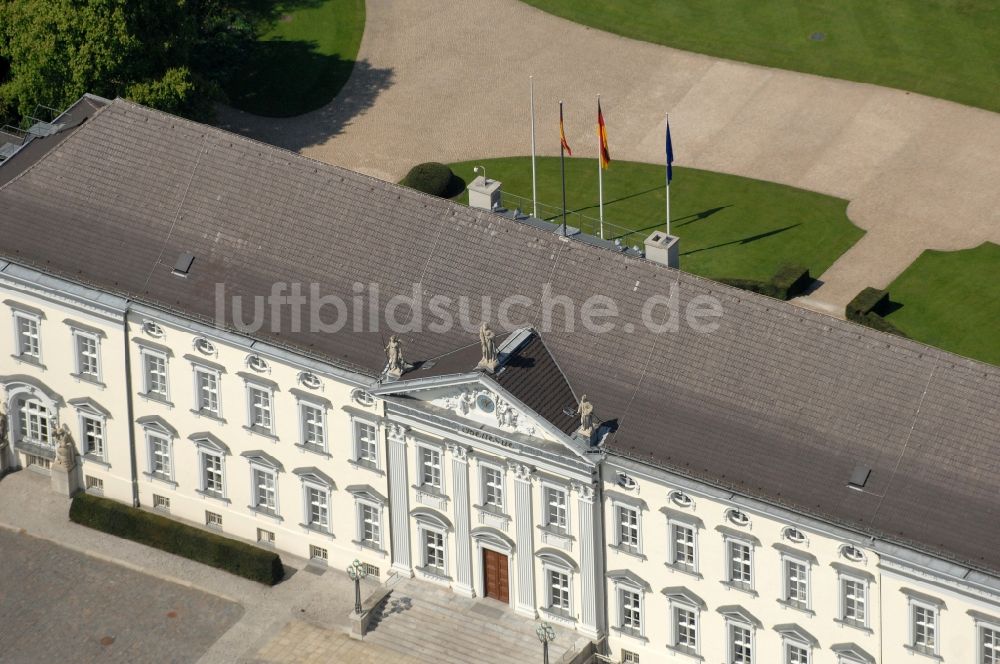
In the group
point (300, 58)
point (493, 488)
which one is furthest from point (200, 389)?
point (300, 58)

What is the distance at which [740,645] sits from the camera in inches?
4245

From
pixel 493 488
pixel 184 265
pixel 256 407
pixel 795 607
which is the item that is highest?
pixel 184 265

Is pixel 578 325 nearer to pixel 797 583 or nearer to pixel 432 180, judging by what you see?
pixel 797 583

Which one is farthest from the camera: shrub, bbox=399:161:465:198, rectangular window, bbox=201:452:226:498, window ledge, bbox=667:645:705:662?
shrub, bbox=399:161:465:198

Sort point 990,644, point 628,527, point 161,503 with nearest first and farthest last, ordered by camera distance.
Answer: point 990,644 → point 628,527 → point 161,503

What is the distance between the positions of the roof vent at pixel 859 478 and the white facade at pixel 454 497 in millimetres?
1906

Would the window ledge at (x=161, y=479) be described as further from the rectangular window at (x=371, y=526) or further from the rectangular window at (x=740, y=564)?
the rectangular window at (x=740, y=564)

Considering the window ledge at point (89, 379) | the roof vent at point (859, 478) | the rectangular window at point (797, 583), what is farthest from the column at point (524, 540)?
the window ledge at point (89, 379)

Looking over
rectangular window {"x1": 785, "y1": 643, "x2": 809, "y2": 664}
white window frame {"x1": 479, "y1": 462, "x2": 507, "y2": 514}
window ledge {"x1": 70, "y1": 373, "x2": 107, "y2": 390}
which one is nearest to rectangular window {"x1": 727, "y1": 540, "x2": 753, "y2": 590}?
rectangular window {"x1": 785, "y1": 643, "x2": 809, "y2": 664}

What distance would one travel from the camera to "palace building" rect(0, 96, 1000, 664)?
102 m

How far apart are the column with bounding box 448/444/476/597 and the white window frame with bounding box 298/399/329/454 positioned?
7.02 meters

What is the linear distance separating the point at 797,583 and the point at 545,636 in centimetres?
1156

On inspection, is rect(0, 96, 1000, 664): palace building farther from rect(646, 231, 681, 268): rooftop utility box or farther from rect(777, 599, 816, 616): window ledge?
rect(646, 231, 681, 268): rooftop utility box

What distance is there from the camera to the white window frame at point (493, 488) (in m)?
110
